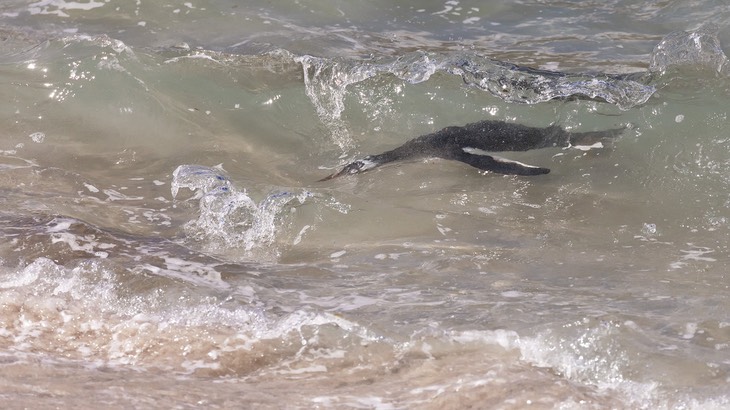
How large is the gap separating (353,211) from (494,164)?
128cm

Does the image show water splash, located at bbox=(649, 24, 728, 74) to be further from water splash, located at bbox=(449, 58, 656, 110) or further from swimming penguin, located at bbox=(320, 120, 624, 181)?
swimming penguin, located at bbox=(320, 120, 624, 181)

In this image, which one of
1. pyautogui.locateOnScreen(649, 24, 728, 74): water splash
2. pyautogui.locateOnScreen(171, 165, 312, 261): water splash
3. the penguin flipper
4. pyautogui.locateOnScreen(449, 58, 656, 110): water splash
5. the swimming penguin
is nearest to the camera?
pyautogui.locateOnScreen(171, 165, 312, 261): water splash

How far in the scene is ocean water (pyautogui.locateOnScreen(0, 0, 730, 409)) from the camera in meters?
3.62

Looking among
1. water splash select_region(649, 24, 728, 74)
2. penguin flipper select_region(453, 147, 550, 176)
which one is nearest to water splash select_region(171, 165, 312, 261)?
penguin flipper select_region(453, 147, 550, 176)

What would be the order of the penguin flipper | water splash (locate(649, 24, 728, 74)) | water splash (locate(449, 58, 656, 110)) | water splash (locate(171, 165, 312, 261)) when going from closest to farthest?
water splash (locate(171, 165, 312, 261)) < the penguin flipper < water splash (locate(449, 58, 656, 110)) < water splash (locate(649, 24, 728, 74))

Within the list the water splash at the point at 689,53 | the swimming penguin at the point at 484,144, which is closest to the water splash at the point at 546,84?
the water splash at the point at 689,53

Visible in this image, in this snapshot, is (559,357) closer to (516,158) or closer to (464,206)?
(464,206)

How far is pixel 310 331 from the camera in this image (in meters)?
3.93

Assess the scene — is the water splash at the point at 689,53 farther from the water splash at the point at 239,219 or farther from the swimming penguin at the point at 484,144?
the water splash at the point at 239,219

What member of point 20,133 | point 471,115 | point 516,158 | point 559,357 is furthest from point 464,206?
point 20,133

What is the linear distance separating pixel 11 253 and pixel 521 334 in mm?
2604

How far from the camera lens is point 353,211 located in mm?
5703

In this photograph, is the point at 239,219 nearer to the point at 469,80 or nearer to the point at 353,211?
the point at 353,211

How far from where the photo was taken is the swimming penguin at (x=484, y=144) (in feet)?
21.3
